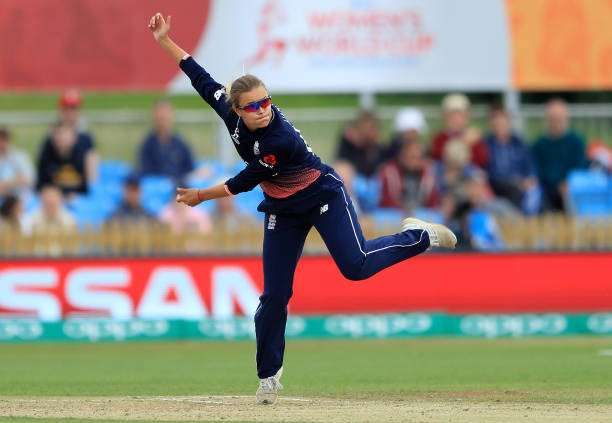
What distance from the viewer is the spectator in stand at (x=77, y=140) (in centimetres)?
1462

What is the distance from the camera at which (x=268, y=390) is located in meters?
7.98

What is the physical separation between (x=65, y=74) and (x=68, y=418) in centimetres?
882

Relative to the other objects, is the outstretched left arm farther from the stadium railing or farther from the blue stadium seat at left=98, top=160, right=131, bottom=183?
the blue stadium seat at left=98, top=160, right=131, bottom=183

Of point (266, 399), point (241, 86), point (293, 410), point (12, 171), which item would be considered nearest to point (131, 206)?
point (12, 171)

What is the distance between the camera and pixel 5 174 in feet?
48.8

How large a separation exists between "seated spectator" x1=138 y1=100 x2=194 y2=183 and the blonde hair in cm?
725

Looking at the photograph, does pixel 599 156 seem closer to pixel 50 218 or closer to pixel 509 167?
pixel 509 167

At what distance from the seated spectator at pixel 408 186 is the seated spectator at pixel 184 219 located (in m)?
1.90

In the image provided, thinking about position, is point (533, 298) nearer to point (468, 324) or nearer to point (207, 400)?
point (468, 324)

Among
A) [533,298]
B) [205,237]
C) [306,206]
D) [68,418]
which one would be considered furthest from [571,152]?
[68,418]

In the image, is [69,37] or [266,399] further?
[69,37]

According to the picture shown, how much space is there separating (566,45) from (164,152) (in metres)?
4.76

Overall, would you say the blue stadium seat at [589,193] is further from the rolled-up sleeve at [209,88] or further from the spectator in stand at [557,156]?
the rolled-up sleeve at [209,88]

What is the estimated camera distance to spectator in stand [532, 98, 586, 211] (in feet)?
49.8
